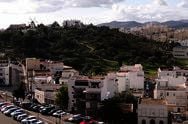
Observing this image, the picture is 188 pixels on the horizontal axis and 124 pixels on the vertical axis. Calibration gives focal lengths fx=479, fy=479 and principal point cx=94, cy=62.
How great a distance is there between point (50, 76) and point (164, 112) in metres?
13.5

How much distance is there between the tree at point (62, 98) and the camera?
31.8 metres

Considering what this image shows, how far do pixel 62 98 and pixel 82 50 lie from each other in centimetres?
2910

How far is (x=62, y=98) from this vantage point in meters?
31.9

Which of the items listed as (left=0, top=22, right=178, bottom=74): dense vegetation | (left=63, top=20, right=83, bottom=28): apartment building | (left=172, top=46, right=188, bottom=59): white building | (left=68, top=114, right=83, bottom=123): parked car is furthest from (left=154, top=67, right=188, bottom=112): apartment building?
(left=63, top=20, right=83, bottom=28): apartment building

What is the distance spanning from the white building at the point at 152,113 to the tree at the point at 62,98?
18.7ft

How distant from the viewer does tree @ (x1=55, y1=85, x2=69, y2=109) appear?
31.8 m

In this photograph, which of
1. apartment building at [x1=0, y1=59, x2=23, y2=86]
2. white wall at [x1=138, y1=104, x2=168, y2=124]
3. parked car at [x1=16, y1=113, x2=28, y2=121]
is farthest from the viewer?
apartment building at [x1=0, y1=59, x2=23, y2=86]

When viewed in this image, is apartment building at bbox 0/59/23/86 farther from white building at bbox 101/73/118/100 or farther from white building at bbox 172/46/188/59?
white building at bbox 172/46/188/59

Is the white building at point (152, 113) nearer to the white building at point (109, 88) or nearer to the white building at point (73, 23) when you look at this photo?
the white building at point (109, 88)

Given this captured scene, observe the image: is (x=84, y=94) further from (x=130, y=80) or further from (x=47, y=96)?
(x=130, y=80)

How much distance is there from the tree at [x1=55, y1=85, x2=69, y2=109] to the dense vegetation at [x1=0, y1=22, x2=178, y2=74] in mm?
16710

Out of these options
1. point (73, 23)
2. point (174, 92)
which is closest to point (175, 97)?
point (174, 92)

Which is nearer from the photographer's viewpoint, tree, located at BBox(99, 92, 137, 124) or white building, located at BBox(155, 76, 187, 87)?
tree, located at BBox(99, 92, 137, 124)

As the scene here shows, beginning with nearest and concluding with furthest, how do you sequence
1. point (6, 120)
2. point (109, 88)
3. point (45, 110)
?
point (6, 120) < point (45, 110) < point (109, 88)
